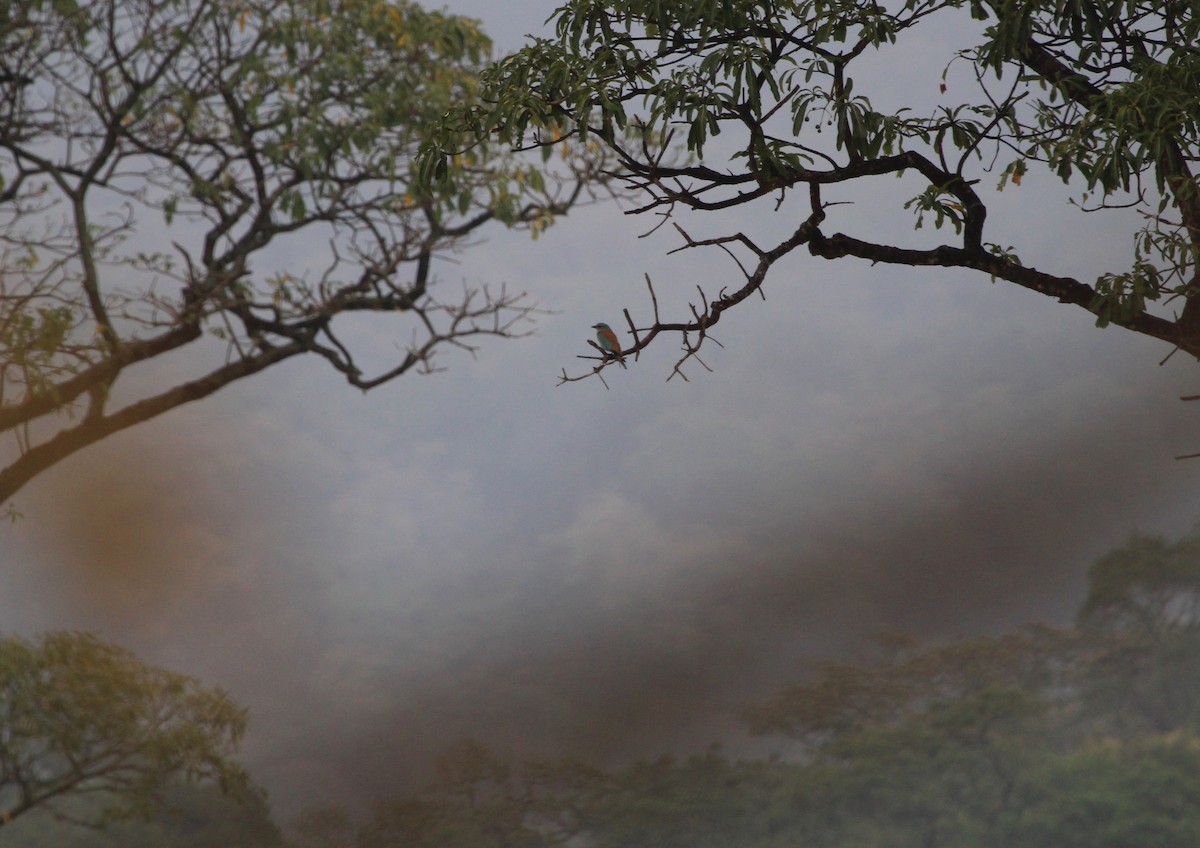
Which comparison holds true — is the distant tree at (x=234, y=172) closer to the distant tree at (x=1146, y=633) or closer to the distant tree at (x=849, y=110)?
the distant tree at (x=849, y=110)

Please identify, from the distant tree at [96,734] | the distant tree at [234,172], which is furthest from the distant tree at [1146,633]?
the distant tree at [96,734]

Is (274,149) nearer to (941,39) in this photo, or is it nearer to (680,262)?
(680,262)

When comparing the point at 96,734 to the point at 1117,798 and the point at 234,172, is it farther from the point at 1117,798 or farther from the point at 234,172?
the point at 1117,798

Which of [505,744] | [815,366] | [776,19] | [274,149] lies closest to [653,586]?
[505,744]

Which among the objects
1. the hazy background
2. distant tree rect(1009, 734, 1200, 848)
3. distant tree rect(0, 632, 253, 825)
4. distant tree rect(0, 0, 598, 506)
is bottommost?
distant tree rect(1009, 734, 1200, 848)

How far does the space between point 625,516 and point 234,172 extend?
243 cm

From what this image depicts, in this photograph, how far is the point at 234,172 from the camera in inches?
201

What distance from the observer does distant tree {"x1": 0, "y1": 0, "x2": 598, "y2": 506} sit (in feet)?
14.9

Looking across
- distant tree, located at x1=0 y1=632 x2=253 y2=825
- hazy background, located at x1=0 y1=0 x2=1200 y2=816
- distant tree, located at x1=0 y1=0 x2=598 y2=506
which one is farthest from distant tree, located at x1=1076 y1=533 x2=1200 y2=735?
distant tree, located at x1=0 y1=632 x2=253 y2=825

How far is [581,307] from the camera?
5797mm

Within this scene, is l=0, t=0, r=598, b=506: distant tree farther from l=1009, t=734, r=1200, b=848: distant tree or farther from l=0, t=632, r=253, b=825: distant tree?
l=1009, t=734, r=1200, b=848: distant tree

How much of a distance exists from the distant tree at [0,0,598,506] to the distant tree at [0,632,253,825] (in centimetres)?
71

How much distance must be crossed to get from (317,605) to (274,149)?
2.12 meters

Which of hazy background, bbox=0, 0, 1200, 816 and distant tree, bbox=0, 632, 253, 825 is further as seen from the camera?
hazy background, bbox=0, 0, 1200, 816
